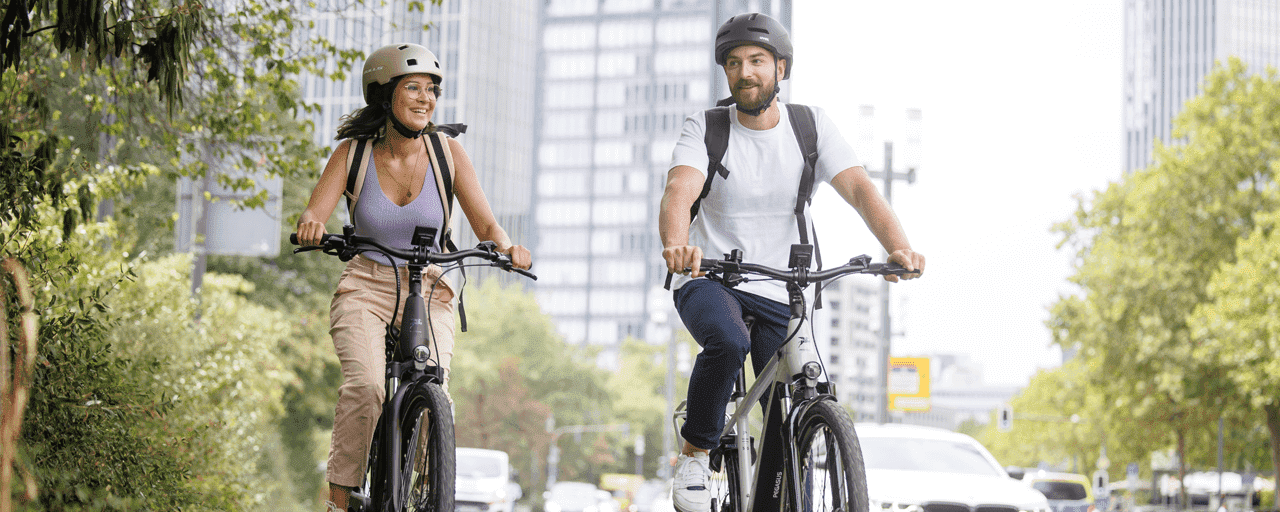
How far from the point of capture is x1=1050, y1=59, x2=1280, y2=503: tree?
3014 cm

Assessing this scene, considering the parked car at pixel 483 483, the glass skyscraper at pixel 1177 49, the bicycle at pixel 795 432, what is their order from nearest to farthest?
the bicycle at pixel 795 432 < the parked car at pixel 483 483 < the glass skyscraper at pixel 1177 49

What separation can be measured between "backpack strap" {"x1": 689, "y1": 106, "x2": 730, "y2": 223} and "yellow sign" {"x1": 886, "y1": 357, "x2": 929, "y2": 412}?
20.7m

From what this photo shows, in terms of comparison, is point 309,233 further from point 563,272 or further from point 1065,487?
point 563,272

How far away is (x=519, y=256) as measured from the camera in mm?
4719

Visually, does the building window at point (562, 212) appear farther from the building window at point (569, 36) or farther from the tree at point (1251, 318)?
the tree at point (1251, 318)

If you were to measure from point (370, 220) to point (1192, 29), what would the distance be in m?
121

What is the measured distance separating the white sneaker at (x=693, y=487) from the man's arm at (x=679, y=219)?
33.0 inches

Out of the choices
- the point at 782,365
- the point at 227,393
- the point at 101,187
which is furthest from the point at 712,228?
the point at 227,393

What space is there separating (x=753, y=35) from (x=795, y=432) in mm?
1496

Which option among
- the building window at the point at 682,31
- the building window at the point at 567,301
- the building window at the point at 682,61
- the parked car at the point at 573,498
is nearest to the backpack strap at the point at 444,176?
the parked car at the point at 573,498

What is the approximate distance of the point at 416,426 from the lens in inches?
164

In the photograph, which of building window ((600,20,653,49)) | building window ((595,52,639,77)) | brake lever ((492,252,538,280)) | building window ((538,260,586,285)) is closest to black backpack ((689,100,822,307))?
brake lever ((492,252,538,280))

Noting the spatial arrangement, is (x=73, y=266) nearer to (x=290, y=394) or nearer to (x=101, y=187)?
(x=101, y=187)

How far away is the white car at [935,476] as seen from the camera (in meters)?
9.34
